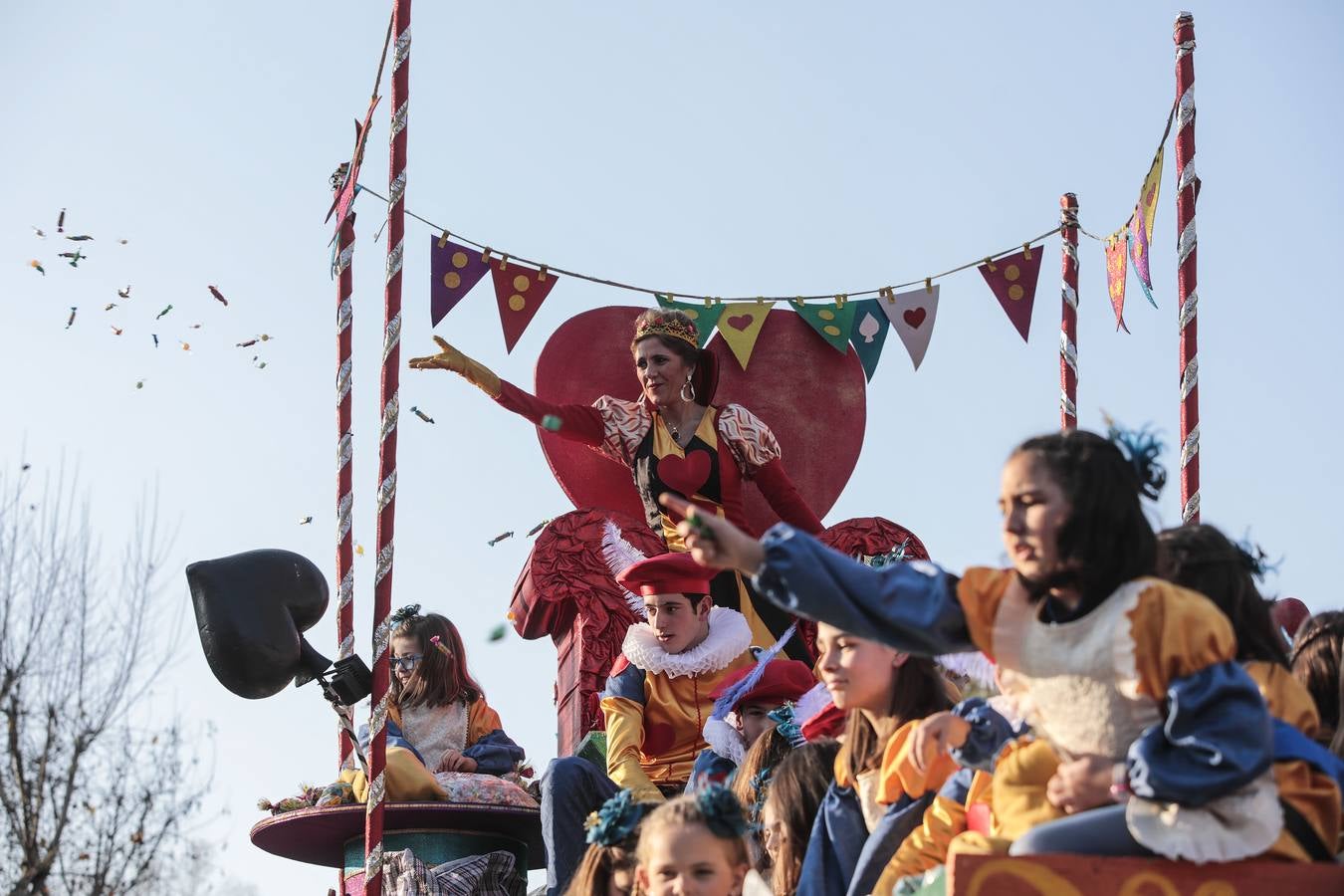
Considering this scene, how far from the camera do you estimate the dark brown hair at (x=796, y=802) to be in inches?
170

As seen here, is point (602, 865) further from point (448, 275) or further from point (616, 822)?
point (448, 275)

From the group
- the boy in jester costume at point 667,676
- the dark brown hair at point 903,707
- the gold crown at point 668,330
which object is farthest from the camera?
the gold crown at point 668,330

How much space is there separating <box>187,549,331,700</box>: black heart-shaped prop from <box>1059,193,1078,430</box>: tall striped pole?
283cm

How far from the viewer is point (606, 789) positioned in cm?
550

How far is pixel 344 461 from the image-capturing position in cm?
673

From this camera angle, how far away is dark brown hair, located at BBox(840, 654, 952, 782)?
13.2ft

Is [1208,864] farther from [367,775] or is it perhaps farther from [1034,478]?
[367,775]

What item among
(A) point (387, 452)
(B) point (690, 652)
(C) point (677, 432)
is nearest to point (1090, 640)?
(B) point (690, 652)

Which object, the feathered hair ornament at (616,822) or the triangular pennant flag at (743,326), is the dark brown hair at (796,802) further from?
the triangular pennant flag at (743,326)

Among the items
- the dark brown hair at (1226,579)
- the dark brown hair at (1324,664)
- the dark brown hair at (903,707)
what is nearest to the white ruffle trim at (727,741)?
the dark brown hair at (903,707)

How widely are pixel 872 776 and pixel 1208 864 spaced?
3.97ft

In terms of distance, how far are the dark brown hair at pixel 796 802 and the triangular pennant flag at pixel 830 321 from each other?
3.52 metres

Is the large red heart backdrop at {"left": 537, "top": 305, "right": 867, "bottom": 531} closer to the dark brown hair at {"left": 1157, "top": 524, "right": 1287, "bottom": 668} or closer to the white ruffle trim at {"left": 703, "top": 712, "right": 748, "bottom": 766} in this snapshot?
the white ruffle trim at {"left": 703, "top": 712, "right": 748, "bottom": 766}

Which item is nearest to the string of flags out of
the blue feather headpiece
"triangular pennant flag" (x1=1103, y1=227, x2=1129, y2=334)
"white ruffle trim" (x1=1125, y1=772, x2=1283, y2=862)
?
"triangular pennant flag" (x1=1103, y1=227, x2=1129, y2=334)
